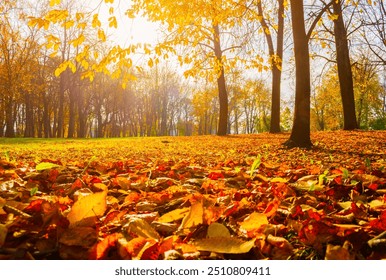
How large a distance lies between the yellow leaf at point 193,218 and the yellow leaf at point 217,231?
10 cm

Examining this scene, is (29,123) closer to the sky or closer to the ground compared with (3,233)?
closer to the sky

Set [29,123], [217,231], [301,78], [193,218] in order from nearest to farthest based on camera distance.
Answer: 1. [217,231]
2. [193,218]
3. [301,78]
4. [29,123]

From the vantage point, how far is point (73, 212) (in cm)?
139

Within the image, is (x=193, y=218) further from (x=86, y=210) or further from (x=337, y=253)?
(x=337, y=253)

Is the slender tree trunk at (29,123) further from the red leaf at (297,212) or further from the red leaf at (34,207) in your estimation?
the red leaf at (297,212)

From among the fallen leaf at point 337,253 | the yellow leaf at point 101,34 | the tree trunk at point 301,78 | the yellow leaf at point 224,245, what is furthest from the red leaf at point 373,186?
the tree trunk at point 301,78

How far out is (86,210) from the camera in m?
1.44

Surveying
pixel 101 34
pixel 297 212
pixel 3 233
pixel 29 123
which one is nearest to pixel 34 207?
pixel 3 233

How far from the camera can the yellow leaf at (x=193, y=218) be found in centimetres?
142

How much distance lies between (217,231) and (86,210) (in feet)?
1.91

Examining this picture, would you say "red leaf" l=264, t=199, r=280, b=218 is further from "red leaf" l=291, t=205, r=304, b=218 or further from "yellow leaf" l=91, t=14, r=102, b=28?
"yellow leaf" l=91, t=14, r=102, b=28

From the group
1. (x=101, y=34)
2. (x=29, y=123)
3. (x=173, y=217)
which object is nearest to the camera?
(x=173, y=217)
